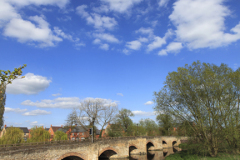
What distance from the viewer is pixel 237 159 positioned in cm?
1886

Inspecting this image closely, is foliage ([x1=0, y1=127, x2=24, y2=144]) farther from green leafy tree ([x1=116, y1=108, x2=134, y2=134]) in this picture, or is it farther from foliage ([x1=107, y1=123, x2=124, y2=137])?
green leafy tree ([x1=116, y1=108, x2=134, y2=134])

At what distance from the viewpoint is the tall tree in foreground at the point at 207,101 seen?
2081 cm

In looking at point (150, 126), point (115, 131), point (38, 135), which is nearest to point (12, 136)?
point (38, 135)

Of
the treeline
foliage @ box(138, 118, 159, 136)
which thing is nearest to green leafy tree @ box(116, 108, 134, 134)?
foliage @ box(138, 118, 159, 136)

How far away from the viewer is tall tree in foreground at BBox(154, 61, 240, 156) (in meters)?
20.8

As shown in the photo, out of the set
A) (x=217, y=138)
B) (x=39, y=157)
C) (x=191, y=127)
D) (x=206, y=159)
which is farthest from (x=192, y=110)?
(x=39, y=157)

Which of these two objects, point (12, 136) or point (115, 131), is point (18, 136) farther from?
point (115, 131)

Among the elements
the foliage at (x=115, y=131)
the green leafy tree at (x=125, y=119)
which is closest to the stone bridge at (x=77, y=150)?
the foliage at (x=115, y=131)

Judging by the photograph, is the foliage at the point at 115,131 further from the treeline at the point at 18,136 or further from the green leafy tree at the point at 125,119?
the treeline at the point at 18,136

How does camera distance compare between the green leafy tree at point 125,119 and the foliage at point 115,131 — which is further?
the green leafy tree at point 125,119

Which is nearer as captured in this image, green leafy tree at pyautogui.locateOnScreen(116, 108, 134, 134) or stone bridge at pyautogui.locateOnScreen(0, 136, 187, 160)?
stone bridge at pyautogui.locateOnScreen(0, 136, 187, 160)

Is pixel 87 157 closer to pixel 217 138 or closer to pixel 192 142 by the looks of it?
pixel 192 142

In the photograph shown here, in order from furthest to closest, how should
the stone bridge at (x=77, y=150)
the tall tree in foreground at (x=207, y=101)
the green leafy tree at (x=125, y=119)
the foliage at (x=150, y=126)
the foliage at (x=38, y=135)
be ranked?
1. the foliage at (x=150, y=126)
2. the green leafy tree at (x=125, y=119)
3. the foliage at (x=38, y=135)
4. the tall tree in foreground at (x=207, y=101)
5. the stone bridge at (x=77, y=150)

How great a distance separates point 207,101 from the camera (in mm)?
21906
